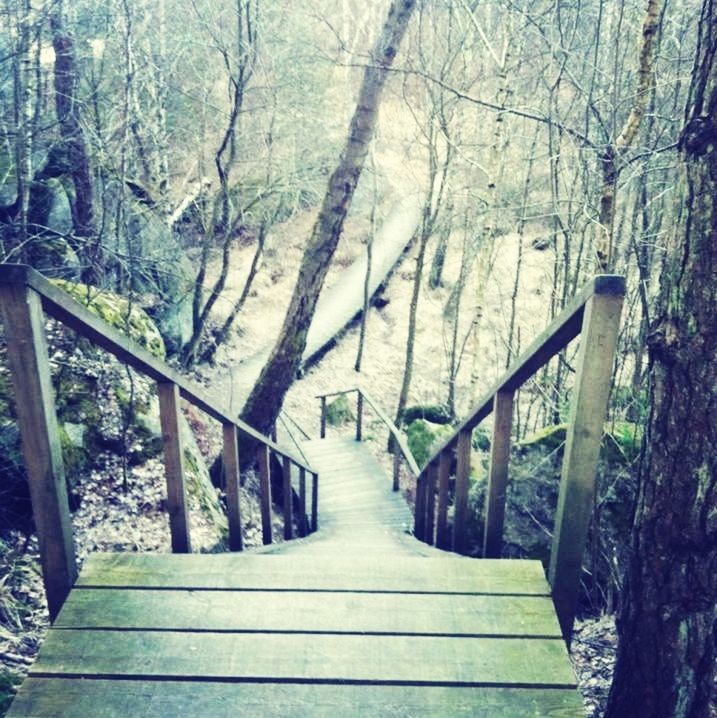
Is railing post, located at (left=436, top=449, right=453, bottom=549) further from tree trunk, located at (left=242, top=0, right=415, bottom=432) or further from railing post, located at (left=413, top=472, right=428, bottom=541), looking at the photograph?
tree trunk, located at (left=242, top=0, right=415, bottom=432)

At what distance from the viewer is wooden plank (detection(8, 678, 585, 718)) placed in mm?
2057

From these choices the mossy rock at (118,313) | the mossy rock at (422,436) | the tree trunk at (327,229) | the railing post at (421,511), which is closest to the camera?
the mossy rock at (118,313)

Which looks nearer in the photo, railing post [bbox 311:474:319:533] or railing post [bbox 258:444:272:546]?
railing post [bbox 258:444:272:546]

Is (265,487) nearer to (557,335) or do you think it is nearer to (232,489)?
(232,489)

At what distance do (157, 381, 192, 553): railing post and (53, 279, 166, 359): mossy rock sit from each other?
3428 millimetres

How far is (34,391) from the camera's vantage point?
7.73ft

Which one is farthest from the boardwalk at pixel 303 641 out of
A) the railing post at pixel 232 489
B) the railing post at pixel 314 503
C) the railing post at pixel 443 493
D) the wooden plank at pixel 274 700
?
the railing post at pixel 314 503

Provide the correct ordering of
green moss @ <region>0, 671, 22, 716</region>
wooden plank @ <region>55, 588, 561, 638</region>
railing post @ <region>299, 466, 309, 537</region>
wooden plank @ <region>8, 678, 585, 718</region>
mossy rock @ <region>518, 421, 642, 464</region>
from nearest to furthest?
wooden plank @ <region>8, 678, 585, 718</region>
wooden plank @ <region>55, 588, 561, 638</region>
green moss @ <region>0, 671, 22, 716</region>
mossy rock @ <region>518, 421, 642, 464</region>
railing post @ <region>299, 466, 309, 537</region>

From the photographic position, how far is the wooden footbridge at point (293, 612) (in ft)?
6.98

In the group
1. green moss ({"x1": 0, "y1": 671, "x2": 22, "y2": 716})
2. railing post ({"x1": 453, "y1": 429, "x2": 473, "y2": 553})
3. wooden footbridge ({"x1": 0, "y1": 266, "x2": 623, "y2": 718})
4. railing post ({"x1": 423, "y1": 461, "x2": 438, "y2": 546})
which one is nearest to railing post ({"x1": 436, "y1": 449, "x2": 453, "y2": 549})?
railing post ({"x1": 423, "y1": 461, "x2": 438, "y2": 546})

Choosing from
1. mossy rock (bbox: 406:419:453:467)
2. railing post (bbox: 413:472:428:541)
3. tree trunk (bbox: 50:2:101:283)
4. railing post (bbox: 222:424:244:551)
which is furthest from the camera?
mossy rock (bbox: 406:419:453:467)

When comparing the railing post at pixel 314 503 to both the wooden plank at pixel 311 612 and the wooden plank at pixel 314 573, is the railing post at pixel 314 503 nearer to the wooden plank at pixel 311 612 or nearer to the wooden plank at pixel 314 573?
the wooden plank at pixel 314 573

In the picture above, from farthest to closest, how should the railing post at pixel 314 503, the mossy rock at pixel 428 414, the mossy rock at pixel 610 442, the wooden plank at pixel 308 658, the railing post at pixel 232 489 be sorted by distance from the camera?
the mossy rock at pixel 428 414 → the railing post at pixel 314 503 → the mossy rock at pixel 610 442 → the railing post at pixel 232 489 → the wooden plank at pixel 308 658

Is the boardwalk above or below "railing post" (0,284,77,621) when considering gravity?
below
